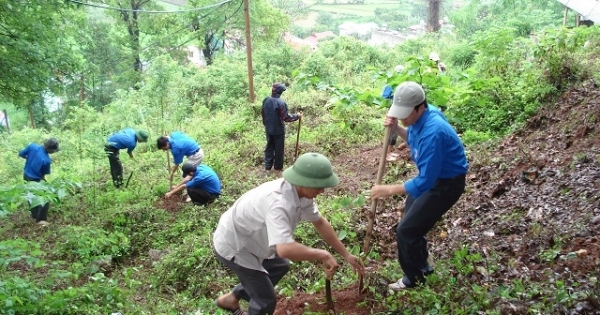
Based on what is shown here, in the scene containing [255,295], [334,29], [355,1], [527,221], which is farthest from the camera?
[355,1]

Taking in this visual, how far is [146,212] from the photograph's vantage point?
817 cm

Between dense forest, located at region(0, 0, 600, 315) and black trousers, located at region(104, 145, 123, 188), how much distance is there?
0.92 ft

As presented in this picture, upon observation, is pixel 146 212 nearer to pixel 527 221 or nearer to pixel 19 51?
pixel 19 51

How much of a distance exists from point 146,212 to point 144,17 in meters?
23.2

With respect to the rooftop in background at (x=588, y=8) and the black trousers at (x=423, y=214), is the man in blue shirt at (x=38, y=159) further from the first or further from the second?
the rooftop in background at (x=588, y=8)

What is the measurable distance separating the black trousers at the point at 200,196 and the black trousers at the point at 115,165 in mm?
2652

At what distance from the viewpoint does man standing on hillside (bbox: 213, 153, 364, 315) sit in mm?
3203

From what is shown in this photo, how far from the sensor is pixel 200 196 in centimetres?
828

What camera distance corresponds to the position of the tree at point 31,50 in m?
9.66

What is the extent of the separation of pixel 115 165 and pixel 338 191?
16.3 feet

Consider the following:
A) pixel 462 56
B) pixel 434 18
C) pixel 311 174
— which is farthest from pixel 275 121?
pixel 434 18

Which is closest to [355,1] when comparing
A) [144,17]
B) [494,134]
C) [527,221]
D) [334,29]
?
[334,29]

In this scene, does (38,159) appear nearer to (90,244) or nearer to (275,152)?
(90,244)

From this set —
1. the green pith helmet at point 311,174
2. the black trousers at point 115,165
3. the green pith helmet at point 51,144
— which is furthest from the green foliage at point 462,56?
the green pith helmet at point 311,174
